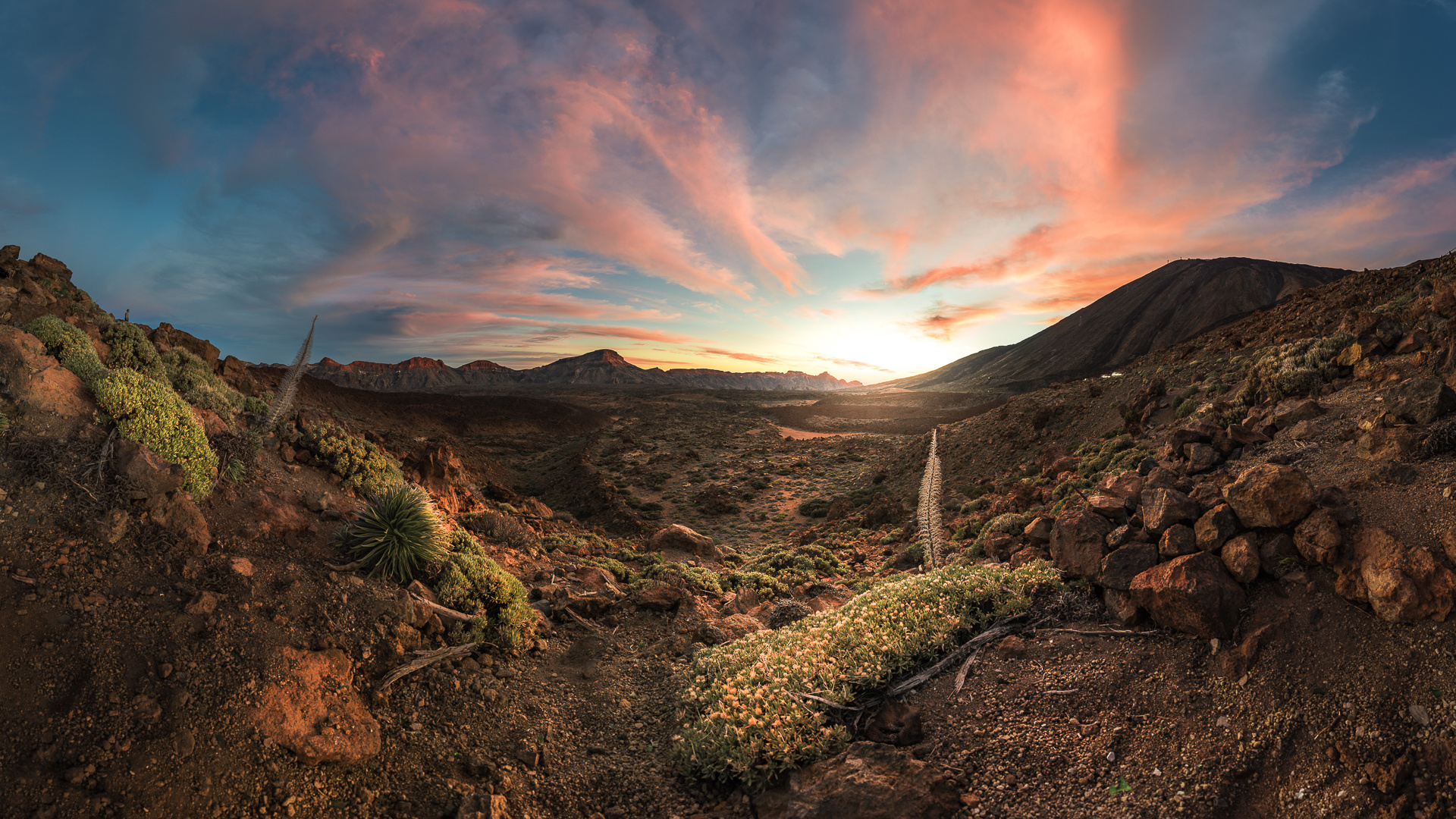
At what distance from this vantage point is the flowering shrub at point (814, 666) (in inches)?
176

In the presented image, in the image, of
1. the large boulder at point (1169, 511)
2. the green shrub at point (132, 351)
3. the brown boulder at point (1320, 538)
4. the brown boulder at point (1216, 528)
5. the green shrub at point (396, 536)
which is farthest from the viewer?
the green shrub at point (132, 351)

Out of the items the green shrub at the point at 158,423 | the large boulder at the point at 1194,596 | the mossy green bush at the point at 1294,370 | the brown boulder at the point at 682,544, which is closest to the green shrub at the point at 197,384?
the green shrub at the point at 158,423

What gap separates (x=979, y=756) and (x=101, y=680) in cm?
621

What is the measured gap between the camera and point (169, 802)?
3.20 meters

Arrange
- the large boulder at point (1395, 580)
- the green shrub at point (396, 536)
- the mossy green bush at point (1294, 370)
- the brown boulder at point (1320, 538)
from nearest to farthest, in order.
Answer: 1. the large boulder at point (1395, 580)
2. the brown boulder at point (1320, 538)
3. the green shrub at point (396, 536)
4. the mossy green bush at point (1294, 370)

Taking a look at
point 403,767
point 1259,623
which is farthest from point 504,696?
point 1259,623

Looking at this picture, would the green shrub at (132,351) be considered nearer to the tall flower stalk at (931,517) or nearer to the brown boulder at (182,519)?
the brown boulder at (182,519)

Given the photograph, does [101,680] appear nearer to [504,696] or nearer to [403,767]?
[403,767]

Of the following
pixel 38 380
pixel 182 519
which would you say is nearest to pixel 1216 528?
pixel 182 519

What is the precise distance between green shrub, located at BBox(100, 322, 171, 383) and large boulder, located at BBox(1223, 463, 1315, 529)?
469 inches

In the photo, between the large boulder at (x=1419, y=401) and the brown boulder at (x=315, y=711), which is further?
the large boulder at (x=1419, y=401)

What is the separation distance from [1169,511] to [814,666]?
373cm

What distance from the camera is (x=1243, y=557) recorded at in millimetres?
4344

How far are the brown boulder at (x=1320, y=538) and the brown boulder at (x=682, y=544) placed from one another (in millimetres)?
11714
